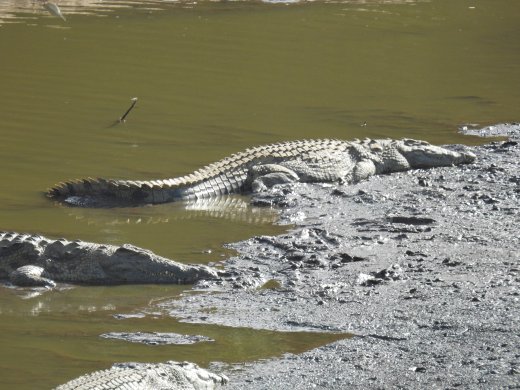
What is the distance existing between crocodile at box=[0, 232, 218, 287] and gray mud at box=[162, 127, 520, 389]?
254 millimetres

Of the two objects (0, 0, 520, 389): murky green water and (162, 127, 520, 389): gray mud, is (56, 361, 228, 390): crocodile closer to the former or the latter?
(162, 127, 520, 389): gray mud

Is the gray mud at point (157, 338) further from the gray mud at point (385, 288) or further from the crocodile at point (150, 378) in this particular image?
the crocodile at point (150, 378)

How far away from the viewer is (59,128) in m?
13.0

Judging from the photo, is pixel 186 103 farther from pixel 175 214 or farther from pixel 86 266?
pixel 86 266

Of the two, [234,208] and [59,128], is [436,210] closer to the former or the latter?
[234,208]

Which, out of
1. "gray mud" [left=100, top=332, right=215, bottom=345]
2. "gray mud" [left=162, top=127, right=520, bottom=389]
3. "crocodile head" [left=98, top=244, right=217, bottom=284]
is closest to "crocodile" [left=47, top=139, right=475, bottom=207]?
"gray mud" [left=162, top=127, right=520, bottom=389]

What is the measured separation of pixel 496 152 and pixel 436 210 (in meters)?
2.82

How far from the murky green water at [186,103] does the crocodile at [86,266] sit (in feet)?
0.55

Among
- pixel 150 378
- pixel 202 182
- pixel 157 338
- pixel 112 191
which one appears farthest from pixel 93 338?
pixel 202 182

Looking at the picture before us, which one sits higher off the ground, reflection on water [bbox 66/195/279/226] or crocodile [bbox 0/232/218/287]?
crocodile [bbox 0/232/218/287]

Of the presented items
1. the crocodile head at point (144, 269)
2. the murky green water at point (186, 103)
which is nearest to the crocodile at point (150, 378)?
the murky green water at point (186, 103)

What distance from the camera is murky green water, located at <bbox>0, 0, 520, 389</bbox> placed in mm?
6866

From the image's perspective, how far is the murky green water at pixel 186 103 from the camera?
22.5 feet

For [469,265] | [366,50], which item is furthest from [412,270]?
[366,50]
